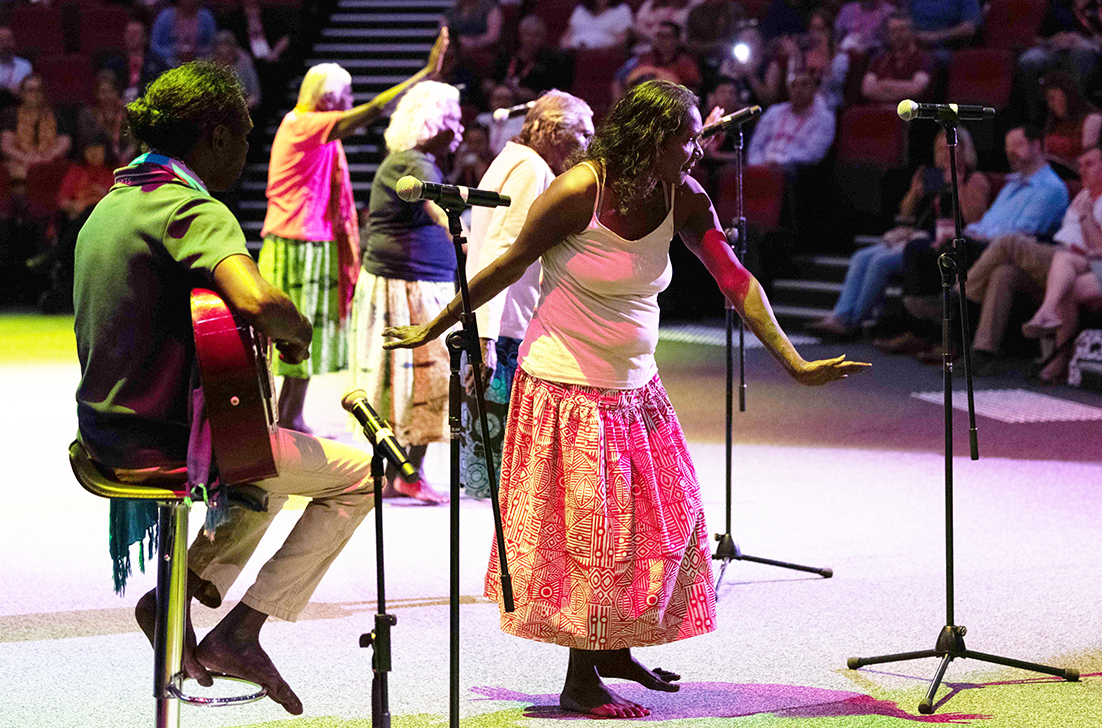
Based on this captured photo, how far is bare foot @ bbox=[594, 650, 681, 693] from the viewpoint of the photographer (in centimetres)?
331

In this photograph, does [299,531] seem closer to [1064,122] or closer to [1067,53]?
[1064,122]

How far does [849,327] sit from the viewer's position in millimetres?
9031

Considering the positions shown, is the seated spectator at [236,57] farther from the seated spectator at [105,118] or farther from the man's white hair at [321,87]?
the man's white hair at [321,87]

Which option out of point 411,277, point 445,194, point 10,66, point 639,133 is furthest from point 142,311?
point 10,66

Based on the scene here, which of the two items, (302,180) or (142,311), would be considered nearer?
(142,311)

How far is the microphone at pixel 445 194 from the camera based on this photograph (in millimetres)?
2557

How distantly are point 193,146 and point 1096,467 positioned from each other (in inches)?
171

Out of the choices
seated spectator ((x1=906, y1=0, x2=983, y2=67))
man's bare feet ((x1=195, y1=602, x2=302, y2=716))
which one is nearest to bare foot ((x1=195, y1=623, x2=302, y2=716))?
man's bare feet ((x1=195, y1=602, x2=302, y2=716))

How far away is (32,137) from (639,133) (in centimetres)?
1006

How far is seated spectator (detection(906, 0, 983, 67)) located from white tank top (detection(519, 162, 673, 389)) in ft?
23.7

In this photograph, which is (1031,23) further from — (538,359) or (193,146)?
(193,146)

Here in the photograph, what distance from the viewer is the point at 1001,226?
819cm

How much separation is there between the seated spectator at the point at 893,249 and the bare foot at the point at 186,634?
6.64 m

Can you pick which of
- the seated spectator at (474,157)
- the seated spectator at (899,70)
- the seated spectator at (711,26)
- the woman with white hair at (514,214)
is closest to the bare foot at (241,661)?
the woman with white hair at (514,214)
